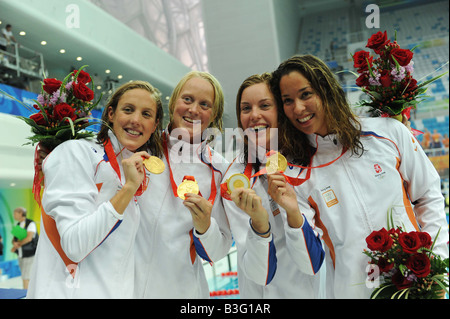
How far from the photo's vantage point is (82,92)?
1779 millimetres

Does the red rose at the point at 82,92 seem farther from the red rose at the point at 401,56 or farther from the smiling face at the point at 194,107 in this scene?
the red rose at the point at 401,56

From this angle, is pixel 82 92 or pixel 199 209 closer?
pixel 199 209

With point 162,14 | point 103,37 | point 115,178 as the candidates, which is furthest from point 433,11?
point 115,178

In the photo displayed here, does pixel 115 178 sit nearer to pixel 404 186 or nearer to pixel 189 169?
pixel 189 169

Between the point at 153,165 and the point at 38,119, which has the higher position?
the point at 38,119

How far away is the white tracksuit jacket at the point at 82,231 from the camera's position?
143 cm

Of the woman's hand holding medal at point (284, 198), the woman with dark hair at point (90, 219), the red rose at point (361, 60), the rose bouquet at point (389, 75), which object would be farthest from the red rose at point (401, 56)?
the woman with dark hair at point (90, 219)

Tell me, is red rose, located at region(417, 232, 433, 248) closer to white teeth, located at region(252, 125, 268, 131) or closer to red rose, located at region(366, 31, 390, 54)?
white teeth, located at region(252, 125, 268, 131)

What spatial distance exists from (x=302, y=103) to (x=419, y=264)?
0.85 meters

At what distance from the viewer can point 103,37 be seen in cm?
841

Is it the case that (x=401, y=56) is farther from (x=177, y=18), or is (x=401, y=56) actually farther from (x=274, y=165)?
(x=177, y=18)

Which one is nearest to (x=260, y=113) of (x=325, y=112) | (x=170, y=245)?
(x=325, y=112)

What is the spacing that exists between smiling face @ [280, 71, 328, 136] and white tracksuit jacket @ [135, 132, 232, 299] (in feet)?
1.88

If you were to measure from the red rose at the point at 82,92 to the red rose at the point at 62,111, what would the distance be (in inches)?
3.5
